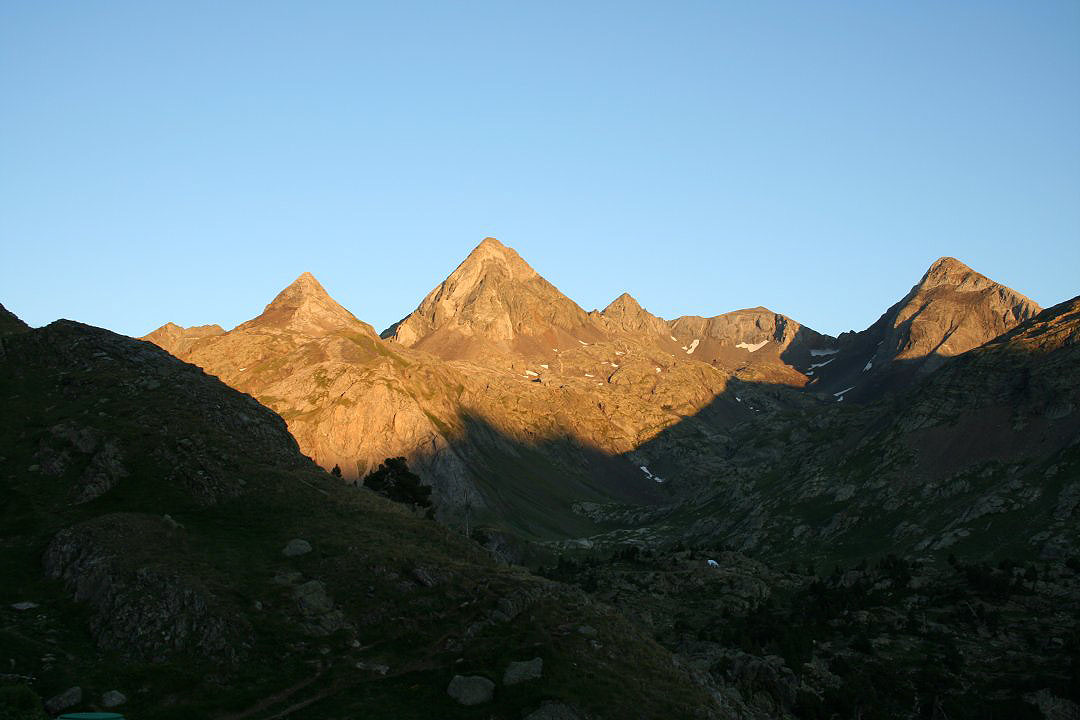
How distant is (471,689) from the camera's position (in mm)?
59094

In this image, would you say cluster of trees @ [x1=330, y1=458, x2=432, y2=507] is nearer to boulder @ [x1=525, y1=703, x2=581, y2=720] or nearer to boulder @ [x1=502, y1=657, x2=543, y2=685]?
boulder @ [x1=502, y1=657, x2=543, y2=685]

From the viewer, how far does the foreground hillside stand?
58.1 meters

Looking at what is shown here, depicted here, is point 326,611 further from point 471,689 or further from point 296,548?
point 471,689

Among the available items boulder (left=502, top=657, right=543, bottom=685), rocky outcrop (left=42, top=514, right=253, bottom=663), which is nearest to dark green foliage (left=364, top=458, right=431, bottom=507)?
rocky outcrop (left=42, top=514, right=253, bottom=663)

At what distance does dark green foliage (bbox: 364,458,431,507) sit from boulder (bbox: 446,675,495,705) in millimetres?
66307

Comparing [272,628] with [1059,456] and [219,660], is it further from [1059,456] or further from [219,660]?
[1059,456]

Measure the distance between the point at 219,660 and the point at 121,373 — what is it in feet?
164

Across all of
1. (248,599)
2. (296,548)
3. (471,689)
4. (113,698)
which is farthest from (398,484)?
(113,698)

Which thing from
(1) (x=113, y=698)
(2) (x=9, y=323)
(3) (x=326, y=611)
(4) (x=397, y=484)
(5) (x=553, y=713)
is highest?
(2) (x=9, y=323)

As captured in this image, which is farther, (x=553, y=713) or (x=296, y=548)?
(x=296, y=548)

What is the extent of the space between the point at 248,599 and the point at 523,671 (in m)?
22.2

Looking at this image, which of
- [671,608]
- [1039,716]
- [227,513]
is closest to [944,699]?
[1039,716]

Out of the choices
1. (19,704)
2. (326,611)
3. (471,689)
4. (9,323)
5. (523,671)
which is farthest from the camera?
(9,323)

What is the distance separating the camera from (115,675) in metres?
57.8
